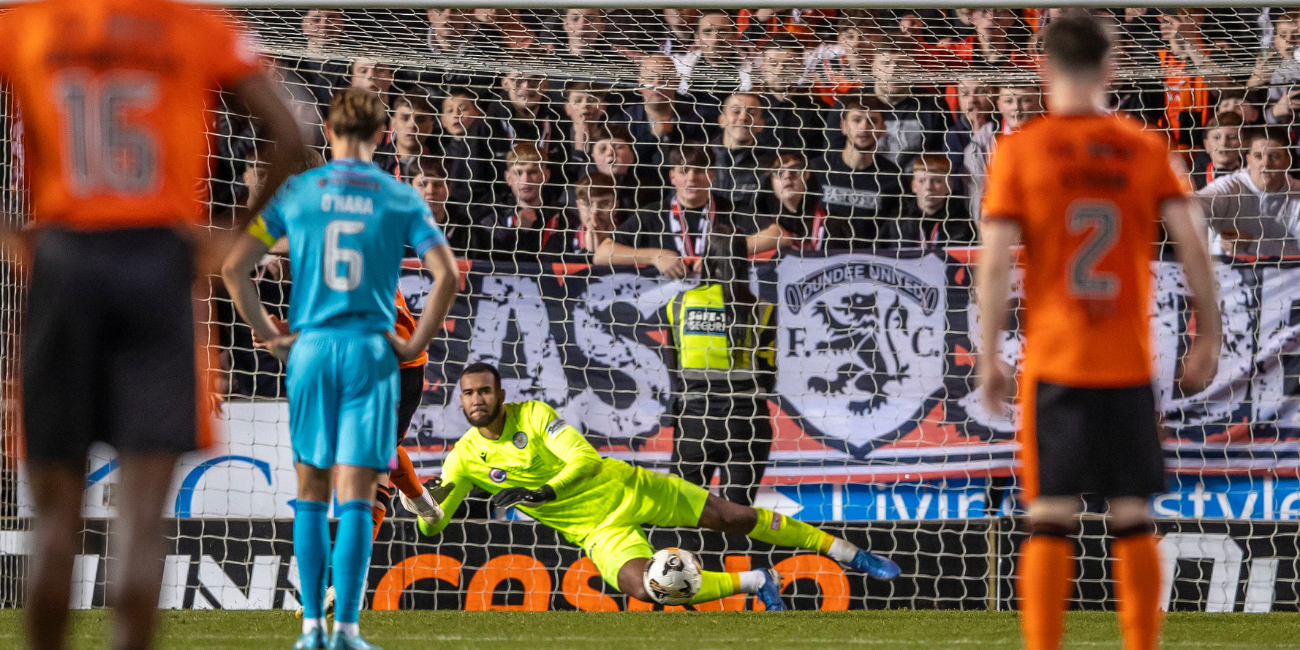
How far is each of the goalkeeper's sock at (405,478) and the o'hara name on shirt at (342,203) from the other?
2109 mm

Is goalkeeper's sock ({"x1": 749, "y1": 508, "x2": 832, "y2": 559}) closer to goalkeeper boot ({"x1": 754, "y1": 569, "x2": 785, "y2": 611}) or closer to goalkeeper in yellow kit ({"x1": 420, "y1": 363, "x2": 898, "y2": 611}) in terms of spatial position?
goalkeeper in yellow kit ({"x1": 420, "y1": 363, "x2": 898, "y2": 611})

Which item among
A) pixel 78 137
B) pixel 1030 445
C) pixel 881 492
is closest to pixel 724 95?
pixel 881 492

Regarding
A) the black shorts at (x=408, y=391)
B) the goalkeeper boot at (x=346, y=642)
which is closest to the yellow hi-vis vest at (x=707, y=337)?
the black shorts at (x=408, y=391)

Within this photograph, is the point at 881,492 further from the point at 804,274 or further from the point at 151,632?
the point at 151,632

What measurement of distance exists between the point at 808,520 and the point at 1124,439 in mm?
3749

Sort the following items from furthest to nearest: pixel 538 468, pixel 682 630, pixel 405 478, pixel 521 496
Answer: pixel 538 468
pixel 521 496
pixel 405 478
pixel 682 630

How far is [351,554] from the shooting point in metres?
3.48

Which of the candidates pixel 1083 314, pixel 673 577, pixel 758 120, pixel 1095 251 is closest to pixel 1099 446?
pixel 1083 314

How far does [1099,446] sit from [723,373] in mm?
3841

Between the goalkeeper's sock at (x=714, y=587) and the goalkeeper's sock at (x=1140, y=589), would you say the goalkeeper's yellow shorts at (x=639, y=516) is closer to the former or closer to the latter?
the goalkeeper's sock at (x=714, y=587)

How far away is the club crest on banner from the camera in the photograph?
6.53 meters

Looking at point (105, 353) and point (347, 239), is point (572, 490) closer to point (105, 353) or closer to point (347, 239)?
point (347, 239)

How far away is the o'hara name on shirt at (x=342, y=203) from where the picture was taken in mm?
3561

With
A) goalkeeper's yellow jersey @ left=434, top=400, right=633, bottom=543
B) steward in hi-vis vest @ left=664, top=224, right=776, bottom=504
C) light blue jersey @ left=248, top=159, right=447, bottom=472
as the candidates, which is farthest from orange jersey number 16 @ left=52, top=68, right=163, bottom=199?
steward in hi-vis vest @ left=664, top=224, right=776, bottom=504
